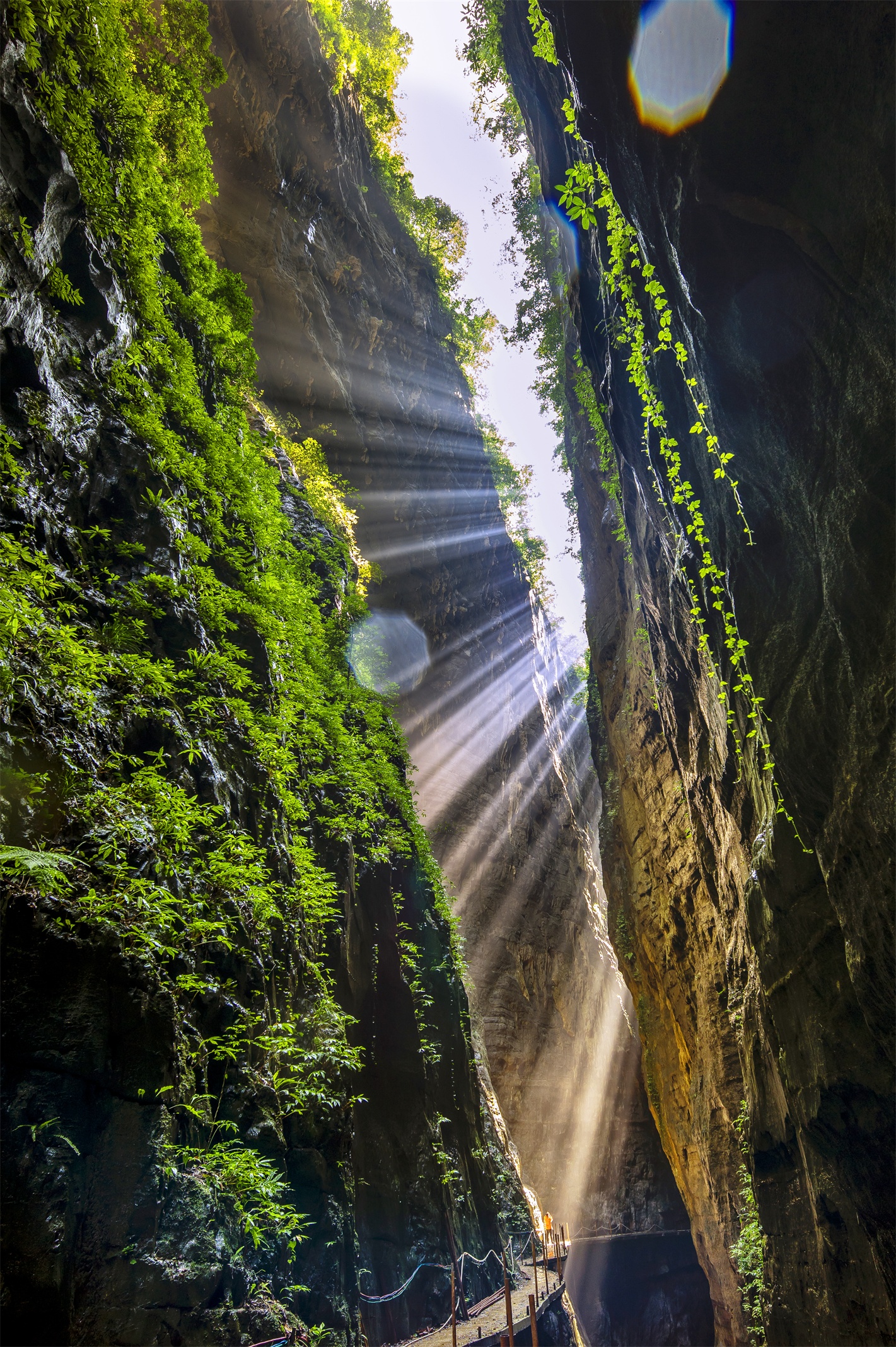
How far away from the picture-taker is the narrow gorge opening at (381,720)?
367 cm

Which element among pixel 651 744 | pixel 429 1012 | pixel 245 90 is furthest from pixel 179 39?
pixel 429 1012

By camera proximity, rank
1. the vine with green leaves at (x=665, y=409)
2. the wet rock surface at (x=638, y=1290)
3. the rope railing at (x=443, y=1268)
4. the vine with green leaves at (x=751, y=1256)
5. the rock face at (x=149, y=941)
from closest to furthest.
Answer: the rock face at (x=149, y=941) → the vine with green leaves at (x=665, y=409) → the rope railing at (x=443, y=1268) → the vine with green leaves at (x=751, y=1256) → the wet rock surface at (x=638, y=1290)

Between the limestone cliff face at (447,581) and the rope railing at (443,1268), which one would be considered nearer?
the rope railing at (443,1268)

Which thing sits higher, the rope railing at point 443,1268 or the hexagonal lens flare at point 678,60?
the hexagonal lens flare at point 678,60

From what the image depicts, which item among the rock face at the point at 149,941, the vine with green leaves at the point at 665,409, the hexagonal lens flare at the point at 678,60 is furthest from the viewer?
the vine with green leaves at the point at 665,409

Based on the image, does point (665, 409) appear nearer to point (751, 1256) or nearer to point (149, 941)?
point (149, 941)

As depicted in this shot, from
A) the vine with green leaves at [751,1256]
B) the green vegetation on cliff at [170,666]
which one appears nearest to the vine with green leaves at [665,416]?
the green vegetation on cliff at [170,666]

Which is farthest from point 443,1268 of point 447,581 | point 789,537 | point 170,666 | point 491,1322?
point 447,581

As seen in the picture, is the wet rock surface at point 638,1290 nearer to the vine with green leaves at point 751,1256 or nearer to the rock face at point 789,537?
the vine with green leaves at point 751,1256

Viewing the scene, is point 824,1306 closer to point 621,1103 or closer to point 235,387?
point 235,387

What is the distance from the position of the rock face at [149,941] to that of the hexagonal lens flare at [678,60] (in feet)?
16.3

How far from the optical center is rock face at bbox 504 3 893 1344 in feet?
12.7

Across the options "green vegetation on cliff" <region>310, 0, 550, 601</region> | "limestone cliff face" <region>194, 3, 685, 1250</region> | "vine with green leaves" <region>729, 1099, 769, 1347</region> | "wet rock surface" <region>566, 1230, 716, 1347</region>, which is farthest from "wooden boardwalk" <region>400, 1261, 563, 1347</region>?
"green vegetation on cliff" <region>310, 0, 550, 601</region>

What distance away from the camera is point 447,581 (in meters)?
23.3
